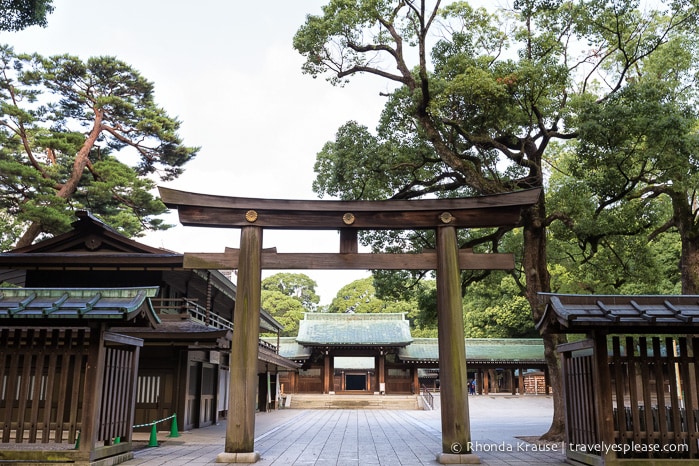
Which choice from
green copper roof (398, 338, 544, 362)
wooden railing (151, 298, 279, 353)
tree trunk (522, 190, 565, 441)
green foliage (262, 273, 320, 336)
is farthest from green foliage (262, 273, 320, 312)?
tree trunk (522, 190, 565, 441)

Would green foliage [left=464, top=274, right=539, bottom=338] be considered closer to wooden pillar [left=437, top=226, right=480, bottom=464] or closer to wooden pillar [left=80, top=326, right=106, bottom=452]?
wooden pillar [left=437, top=226, right=480, bottom=464]

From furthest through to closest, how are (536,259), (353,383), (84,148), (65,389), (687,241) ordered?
(353,383) → (84,148) → (687,241) → (536,259) → (65,389)

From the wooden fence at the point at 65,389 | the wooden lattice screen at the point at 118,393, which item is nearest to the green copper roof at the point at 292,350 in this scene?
the wooden lattice screen at the point at 118,393

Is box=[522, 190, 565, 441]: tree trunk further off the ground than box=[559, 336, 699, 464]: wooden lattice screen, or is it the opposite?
box=[522, 190, 565, 441]: tree trunk

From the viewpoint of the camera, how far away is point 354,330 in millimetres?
43094

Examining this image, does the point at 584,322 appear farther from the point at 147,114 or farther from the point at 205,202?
the point at 147,114

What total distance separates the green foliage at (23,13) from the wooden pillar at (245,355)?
1171 cm

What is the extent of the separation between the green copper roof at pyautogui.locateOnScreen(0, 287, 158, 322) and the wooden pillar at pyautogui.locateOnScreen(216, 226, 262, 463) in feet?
5.36

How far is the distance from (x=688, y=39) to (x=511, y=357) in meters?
27.3

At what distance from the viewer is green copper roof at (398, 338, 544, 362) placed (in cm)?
4044

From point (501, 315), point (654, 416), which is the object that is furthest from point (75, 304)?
point (501, 315)

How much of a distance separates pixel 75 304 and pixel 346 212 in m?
5.22

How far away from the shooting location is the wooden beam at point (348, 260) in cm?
1063

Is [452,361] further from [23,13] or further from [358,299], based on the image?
[358,299]
